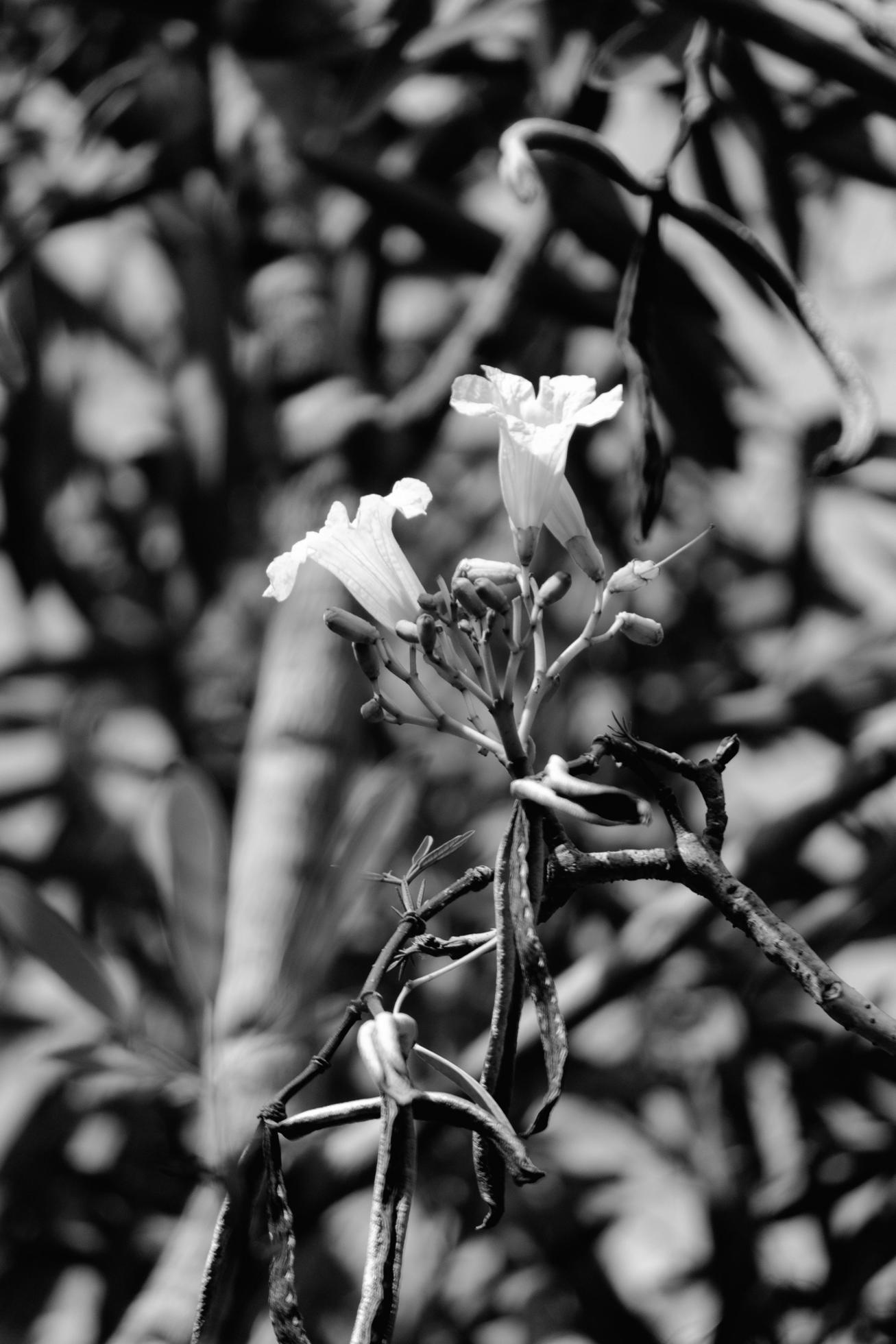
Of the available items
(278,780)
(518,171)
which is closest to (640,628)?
(518,171)

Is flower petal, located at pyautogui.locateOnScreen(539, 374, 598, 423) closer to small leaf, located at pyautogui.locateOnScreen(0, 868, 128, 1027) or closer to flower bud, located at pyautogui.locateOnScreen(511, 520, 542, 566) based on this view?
flower bud, located at pyautogui.locateOnScreen(511, 520, 542, 566)

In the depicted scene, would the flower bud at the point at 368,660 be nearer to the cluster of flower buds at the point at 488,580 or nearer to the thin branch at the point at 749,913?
the cluster of flower buds at the point at 488,580

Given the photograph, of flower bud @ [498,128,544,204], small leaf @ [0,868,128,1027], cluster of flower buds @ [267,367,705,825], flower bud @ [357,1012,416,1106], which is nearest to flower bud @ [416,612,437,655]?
cluster of flower buds @ [267,367,705,825]

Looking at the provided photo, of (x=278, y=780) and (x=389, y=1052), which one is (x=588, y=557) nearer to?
(x=389, y=1052)

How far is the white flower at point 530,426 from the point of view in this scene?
0.45 metres

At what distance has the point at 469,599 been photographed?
42cm

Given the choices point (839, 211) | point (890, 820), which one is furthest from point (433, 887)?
point (839, 211)

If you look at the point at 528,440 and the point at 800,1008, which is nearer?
the point at 528,440

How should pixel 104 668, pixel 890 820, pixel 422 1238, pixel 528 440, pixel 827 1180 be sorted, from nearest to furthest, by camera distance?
pixel 528 440
pixel 827 1180
pixel 890 820
pixel 422 1238
pixel 104 668

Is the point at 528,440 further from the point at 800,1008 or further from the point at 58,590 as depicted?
the point at 58,590

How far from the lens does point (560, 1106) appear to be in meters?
1.55

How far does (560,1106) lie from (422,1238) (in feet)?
0.90

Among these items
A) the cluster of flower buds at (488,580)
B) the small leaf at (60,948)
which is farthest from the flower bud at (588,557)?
the small leaf at (60,948)

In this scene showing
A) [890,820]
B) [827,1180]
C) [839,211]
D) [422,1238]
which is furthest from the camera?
[839,211]
